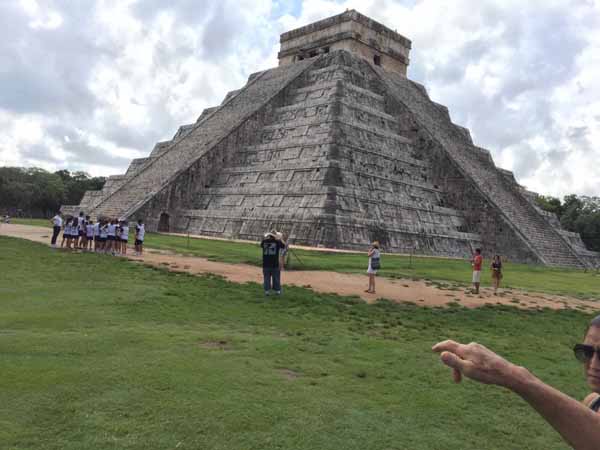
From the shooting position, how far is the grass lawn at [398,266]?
52.1 ft

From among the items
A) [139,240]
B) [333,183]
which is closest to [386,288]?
[139,240]

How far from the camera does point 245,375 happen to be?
16.8 ft

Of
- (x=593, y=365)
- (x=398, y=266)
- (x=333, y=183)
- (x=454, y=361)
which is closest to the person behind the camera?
(x=454, y=361)

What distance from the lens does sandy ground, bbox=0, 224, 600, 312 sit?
11523mm

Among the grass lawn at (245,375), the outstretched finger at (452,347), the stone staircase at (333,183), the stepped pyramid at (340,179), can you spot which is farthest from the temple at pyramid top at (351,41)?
the outstretched finger at (452,347)

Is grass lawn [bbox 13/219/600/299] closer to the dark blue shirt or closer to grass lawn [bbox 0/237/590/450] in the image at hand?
the dark blue shirt

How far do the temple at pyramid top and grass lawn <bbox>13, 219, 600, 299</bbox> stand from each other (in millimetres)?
20133

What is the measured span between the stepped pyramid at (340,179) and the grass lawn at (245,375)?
1369 cm

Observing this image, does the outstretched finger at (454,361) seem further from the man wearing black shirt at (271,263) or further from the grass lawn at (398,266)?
the grass lawn at (398,266)

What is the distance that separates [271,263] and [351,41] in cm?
2875

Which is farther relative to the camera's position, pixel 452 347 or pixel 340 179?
pixel 340 179

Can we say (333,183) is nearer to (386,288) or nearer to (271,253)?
(386,288)

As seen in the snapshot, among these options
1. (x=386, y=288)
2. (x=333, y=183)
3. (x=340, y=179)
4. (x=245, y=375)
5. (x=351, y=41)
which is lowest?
(x=245, y=375)

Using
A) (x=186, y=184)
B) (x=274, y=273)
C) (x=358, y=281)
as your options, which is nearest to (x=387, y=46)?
(x=186, y=184)
